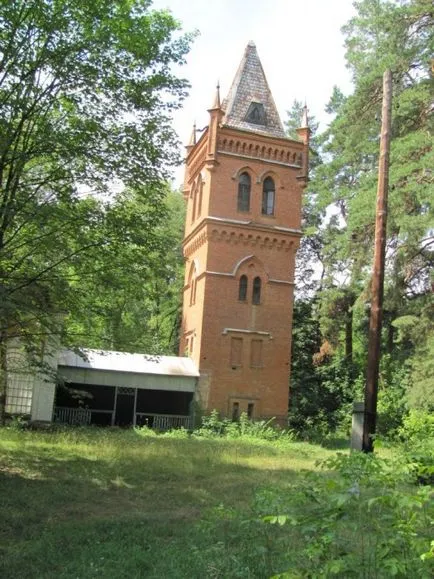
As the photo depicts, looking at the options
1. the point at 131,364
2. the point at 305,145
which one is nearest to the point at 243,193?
the point at 305,145

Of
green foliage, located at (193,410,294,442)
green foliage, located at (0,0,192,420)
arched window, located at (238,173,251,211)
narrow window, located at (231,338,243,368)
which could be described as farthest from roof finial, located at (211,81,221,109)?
green foliage, located at (0,0,192,420)

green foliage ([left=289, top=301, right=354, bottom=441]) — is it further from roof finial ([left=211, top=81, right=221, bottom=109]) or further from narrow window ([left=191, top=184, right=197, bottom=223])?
roof finial ([left=211, top=81, right=221, bottom=109])

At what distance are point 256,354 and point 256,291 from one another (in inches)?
111

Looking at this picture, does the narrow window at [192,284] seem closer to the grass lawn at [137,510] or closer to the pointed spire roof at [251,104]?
the pointed spire roof at [251,104]

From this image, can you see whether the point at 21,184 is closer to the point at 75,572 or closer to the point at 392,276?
the point at 75,572

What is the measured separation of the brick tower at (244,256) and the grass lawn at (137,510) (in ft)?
27.7

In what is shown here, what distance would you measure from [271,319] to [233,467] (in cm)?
1312

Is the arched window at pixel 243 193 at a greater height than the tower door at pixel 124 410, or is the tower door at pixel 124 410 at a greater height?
the arched window at pixel 243 193

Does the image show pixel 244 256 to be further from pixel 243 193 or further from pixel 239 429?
pixel 239 429

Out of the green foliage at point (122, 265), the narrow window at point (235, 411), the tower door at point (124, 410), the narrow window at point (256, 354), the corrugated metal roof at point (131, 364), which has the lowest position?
the tower door at point (124, 410)

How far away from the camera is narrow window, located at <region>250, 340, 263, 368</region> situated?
26.4 m

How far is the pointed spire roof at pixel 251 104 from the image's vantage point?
28250 mm

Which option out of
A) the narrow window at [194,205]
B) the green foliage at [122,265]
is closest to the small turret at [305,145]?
the narrow window at [194,205]

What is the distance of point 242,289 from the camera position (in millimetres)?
26875
